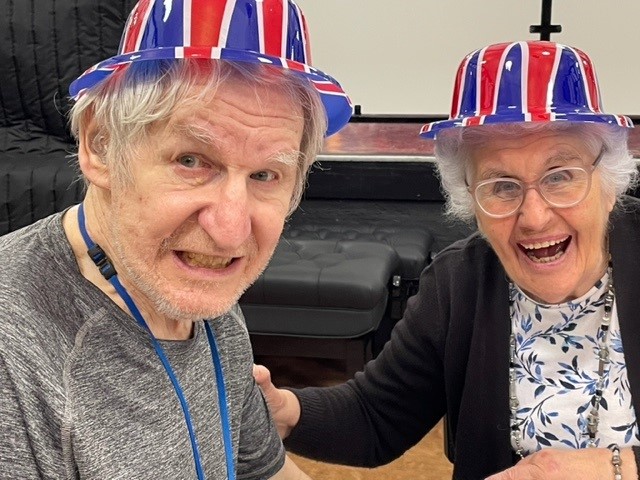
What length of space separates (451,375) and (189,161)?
0.96 meters

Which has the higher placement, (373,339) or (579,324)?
(579,324)

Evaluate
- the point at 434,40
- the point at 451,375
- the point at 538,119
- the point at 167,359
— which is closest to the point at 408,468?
the point at 451,375

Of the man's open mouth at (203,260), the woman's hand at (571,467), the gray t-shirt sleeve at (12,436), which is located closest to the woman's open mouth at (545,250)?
the woman's hand at (571,467)

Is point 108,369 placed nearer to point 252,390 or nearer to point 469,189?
point 252,390

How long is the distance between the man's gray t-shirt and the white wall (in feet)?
11.6

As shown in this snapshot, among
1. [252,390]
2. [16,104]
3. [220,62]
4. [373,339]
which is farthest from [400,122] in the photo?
[220,62]

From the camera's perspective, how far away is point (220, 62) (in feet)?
3.09

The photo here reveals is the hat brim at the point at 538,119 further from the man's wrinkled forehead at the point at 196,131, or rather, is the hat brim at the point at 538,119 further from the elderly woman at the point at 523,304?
the man's wrinkled forehead at the point at 196,131

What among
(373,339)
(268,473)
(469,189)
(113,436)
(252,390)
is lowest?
(373,339)

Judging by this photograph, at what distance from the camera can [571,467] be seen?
4.58 ft

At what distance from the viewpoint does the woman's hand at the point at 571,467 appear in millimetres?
1390

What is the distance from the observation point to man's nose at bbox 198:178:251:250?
96 centimetres

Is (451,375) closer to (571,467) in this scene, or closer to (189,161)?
(571,467)

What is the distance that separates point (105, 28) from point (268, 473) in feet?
8.55
